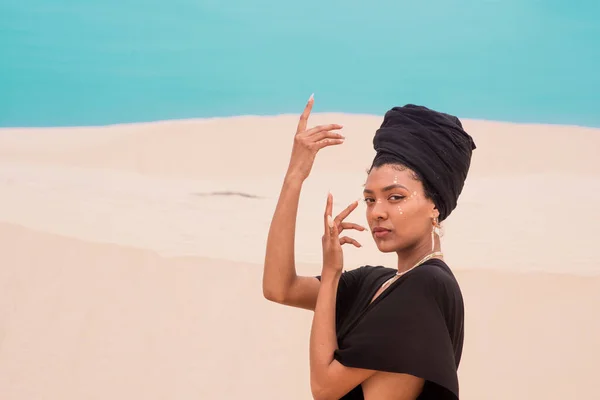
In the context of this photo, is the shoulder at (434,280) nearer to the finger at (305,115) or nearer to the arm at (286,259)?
the arm at (286,259)

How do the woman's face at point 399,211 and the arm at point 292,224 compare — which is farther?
the arm at point 292,224

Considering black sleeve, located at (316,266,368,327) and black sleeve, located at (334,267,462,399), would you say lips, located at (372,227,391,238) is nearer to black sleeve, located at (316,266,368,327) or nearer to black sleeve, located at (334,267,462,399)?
black sleeve, located at (334,267,462,399)

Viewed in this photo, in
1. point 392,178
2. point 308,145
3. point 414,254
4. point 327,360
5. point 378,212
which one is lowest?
point 327,360

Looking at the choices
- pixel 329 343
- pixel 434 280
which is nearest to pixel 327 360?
pixel 329 343

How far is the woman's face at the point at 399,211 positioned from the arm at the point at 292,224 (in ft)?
0.68

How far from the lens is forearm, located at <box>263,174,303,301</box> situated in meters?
2.78

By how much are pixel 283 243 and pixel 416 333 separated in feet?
2.11

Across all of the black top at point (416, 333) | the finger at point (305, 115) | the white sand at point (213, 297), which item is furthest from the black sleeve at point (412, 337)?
the white sand at point (213, 297)

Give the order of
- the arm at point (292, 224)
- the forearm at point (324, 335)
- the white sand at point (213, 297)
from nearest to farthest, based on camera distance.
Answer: the forearm at point (324, 335)
the arm at point (292, 224)
the white sand at point (213, 297)

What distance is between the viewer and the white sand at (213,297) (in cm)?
818

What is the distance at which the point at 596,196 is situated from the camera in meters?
17.0

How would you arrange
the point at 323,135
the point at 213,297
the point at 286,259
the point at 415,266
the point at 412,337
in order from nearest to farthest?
the point at 412,337 < the point at 415,266 < the point at 323,135 < the point at 286,259 < the point at 213,297

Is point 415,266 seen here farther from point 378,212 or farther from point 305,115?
point 305,115

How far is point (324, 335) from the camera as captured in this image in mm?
2498
